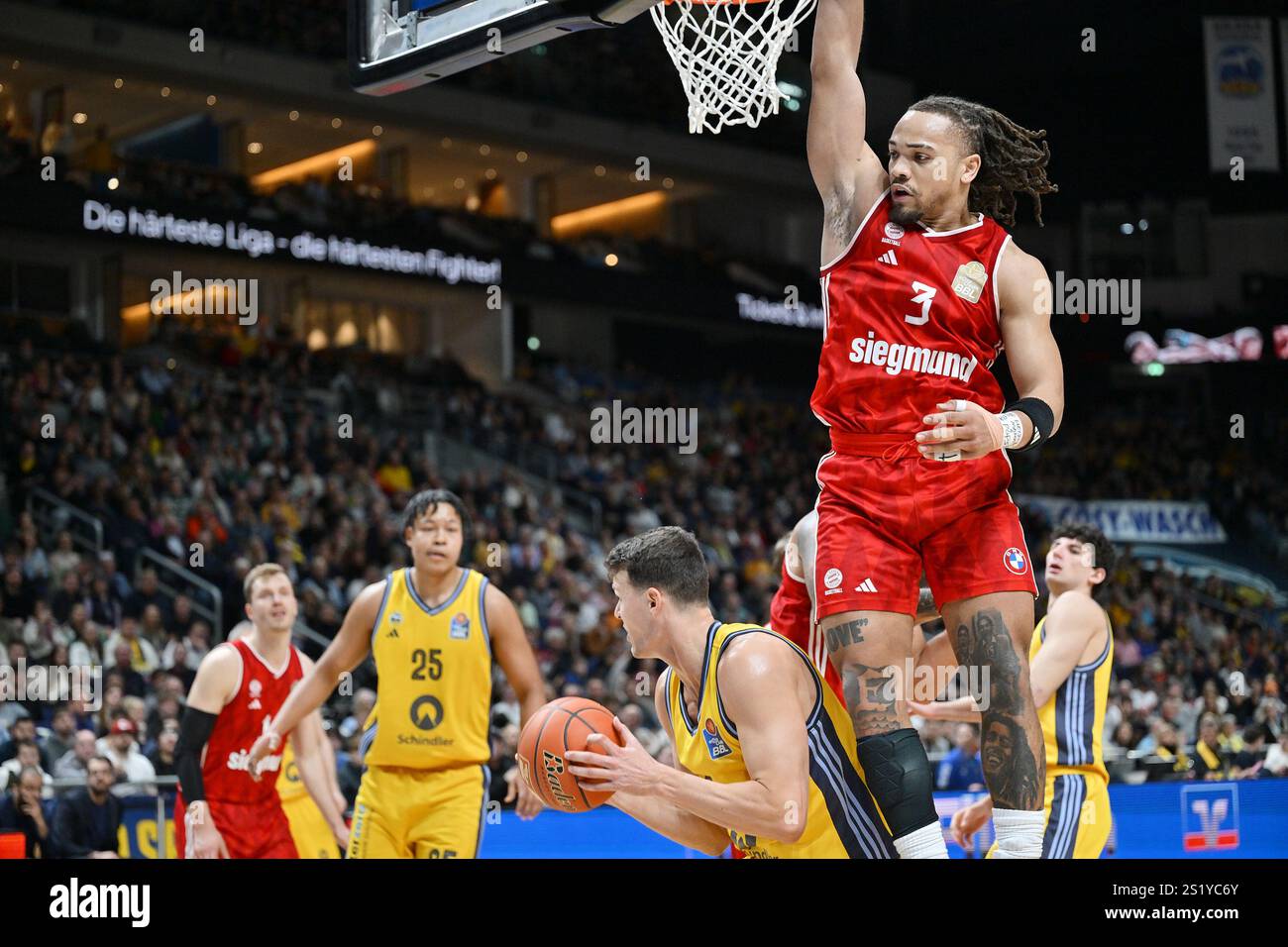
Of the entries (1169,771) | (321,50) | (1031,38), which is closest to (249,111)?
(321,50)

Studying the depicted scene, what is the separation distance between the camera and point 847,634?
406cm

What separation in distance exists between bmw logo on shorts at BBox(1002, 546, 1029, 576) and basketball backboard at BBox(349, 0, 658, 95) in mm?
1963

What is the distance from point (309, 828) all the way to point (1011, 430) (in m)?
4.93

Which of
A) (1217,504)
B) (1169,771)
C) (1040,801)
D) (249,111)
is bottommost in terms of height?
(1169,771)

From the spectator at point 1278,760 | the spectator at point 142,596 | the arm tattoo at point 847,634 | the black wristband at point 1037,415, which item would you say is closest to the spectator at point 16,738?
the spectator at point 142,596

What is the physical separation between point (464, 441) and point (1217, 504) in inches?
478

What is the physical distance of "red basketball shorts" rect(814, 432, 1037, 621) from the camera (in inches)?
161

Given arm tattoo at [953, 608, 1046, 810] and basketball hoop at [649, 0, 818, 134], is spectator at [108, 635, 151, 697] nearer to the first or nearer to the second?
basketball hoop at [649, 0, 818, 134]

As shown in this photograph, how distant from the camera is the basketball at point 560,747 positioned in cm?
392

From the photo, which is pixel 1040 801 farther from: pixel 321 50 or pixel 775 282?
pixel 775 282

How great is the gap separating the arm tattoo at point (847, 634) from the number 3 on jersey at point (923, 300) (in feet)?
2.79

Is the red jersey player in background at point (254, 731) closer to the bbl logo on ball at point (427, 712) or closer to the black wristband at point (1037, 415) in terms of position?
the bbl logo on ball at point (427, 712)

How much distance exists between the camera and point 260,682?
7098 millimetres

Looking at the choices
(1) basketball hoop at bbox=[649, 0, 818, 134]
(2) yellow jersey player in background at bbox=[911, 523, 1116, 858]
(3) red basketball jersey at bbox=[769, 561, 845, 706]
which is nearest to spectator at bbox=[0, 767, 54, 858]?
(2) yellow jersey player in background at bbox=[911, 523, 1116, 858]
